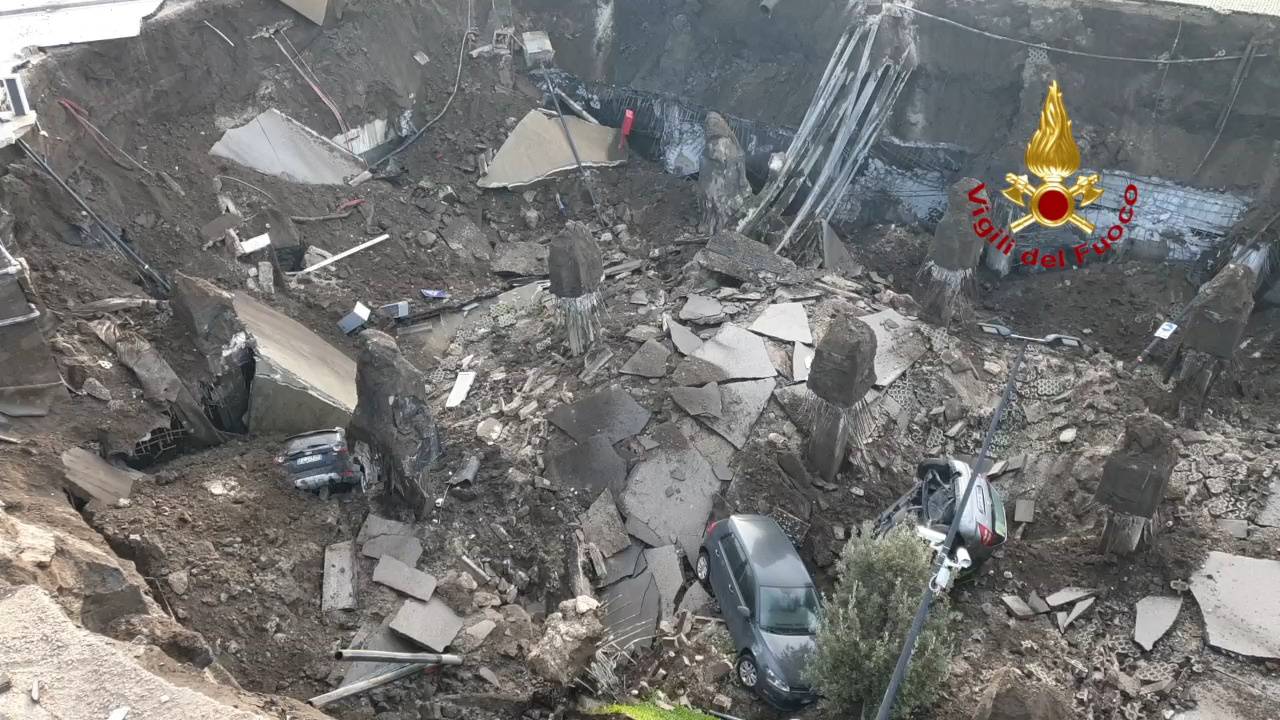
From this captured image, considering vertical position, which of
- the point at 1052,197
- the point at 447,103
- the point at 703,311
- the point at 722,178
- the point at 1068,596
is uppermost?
the point at 1052,197

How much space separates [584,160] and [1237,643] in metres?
12.5

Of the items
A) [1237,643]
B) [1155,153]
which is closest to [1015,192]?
[1155,153]

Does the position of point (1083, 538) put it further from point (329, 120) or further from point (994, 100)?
point (329, 120)

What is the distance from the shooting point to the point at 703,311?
1121 cm

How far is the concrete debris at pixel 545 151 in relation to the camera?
15359mm

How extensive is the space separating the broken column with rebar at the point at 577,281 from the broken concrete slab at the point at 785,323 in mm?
2168

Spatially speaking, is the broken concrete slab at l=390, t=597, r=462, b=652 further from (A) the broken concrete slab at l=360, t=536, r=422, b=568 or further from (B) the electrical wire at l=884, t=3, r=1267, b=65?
(B) the electrical wire at l=884, t=3, r=1267, b=65

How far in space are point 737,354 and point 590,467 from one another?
2490 mm

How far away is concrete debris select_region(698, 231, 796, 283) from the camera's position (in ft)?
38.8

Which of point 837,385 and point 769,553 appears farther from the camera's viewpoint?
point 837,385

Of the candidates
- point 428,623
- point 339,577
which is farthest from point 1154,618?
point 339,577

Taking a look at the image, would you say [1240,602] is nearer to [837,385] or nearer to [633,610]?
[837,385]

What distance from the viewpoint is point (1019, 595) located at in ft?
27.8

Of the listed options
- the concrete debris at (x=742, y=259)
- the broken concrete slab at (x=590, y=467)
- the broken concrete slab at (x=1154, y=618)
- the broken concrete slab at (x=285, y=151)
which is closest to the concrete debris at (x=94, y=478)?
the broken concrete slab at (x=590, y=467)
